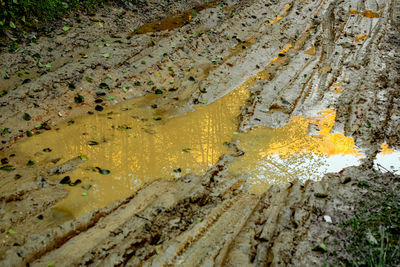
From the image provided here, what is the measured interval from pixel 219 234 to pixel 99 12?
592 cm

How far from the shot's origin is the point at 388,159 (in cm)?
381

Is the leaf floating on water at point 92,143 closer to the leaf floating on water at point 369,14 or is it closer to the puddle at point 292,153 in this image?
the puddle at point 292,153

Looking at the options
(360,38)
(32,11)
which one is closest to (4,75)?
(32,11)

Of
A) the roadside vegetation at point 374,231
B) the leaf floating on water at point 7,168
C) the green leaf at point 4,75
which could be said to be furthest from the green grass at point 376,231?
the green leaf at point 4,75

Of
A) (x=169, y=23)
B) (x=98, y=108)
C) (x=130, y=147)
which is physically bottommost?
(x=130, y=147)

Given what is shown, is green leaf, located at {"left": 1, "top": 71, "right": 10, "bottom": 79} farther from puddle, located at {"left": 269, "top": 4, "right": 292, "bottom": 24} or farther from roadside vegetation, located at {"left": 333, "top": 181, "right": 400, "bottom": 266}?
puddle, located at {"left": 269, "top": 4, "right": 292, "bottom": 24}

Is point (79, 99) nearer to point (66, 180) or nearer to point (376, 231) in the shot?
point (66, 180)

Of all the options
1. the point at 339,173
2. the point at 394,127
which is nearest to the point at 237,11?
the point at 394,127

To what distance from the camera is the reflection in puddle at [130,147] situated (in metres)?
3.27

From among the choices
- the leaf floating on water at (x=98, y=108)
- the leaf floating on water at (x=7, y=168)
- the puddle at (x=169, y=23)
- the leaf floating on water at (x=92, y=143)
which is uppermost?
the puddle at (x=169, y=23)

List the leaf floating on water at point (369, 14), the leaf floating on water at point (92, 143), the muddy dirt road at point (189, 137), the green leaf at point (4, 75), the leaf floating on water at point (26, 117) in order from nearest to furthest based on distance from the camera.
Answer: the muddy dirt road at point (189, 137)
the leaf floating on water at point (92, 143)
the leaf floating on water at point (26, 117)
the green leaf at point (4, 75)
the leaf floating on water at point (369, 14)

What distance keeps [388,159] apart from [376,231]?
1700 mm

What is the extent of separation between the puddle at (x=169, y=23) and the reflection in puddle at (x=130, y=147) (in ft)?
8.47

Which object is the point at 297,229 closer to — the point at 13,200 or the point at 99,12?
the point at 13,200
